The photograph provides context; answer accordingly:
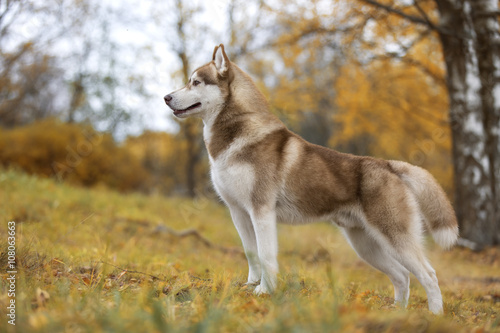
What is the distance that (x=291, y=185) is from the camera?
3619 millimetres

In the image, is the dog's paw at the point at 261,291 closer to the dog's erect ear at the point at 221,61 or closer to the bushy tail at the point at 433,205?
the bushy tail at the point at 433,205

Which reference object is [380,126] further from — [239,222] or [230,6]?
[239,222]

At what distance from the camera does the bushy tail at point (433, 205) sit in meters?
3.71

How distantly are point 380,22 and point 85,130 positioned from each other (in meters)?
9.69

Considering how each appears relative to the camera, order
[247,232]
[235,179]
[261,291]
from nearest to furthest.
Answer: [261,291] < [235,179] < [247,232]

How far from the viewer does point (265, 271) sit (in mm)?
3199

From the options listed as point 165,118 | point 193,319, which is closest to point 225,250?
point 193,319

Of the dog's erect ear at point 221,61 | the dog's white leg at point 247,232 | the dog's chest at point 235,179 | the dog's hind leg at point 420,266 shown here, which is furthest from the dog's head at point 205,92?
the dog's hind leg at point 420,266

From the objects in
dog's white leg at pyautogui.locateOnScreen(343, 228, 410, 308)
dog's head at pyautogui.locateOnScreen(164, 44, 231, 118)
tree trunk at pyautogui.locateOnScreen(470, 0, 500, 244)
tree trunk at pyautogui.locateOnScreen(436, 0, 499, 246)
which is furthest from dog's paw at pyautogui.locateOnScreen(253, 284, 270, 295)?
tree trunk at pyautogui.locateOnScreen(470, 0, 500, 244)

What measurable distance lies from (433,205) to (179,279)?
2546mm

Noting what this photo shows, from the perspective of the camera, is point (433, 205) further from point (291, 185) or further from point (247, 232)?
point (247, 232)

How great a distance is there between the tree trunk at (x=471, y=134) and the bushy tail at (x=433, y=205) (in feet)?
15.4

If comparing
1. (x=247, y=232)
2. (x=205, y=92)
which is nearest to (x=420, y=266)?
(x=247, y=232)

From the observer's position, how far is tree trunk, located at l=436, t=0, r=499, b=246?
761 cm
